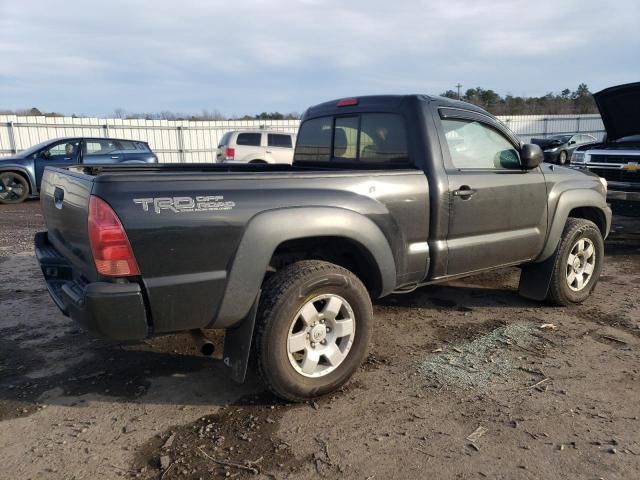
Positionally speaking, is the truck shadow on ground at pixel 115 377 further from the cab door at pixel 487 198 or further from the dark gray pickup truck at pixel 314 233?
the cab door at pixel 487 198

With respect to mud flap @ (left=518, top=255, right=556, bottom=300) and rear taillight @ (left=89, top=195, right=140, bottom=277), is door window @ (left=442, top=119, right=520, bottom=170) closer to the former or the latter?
mud flap @ (left=518, top=255, right=556, bottom=300)

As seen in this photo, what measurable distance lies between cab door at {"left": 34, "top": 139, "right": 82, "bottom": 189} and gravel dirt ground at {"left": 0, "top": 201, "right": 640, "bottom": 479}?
29.0ft

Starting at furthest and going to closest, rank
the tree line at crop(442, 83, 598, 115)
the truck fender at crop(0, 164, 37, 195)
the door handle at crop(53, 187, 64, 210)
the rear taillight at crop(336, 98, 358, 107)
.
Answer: the tree line at crop(442, 83, 598, 115), the truck fender at crop(0, 164, 37, 195), the rear taillight at crop(336, 98, 358, 107), the door handle at crop(53, 187, 64, 210)

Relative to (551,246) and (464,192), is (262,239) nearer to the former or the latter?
(464,192)

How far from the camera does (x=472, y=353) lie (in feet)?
12.3

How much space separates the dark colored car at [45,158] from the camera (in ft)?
38.8

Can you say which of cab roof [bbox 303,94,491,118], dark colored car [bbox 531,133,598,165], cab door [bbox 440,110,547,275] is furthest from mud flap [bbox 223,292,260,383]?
dark colored car [bbox 531,133,598,165]

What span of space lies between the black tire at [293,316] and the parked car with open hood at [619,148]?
220 inches

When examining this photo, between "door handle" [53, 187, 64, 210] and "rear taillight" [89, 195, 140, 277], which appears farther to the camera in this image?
"door handle" [53, 187, 64, 210]

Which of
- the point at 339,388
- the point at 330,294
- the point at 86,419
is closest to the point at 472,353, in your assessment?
the point at 339,388

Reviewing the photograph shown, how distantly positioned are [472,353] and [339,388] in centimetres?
117

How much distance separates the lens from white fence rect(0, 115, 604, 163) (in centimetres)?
1935

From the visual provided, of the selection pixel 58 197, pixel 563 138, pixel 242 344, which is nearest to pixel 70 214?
pixel 58 197

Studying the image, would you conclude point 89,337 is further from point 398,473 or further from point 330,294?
point 398,473
